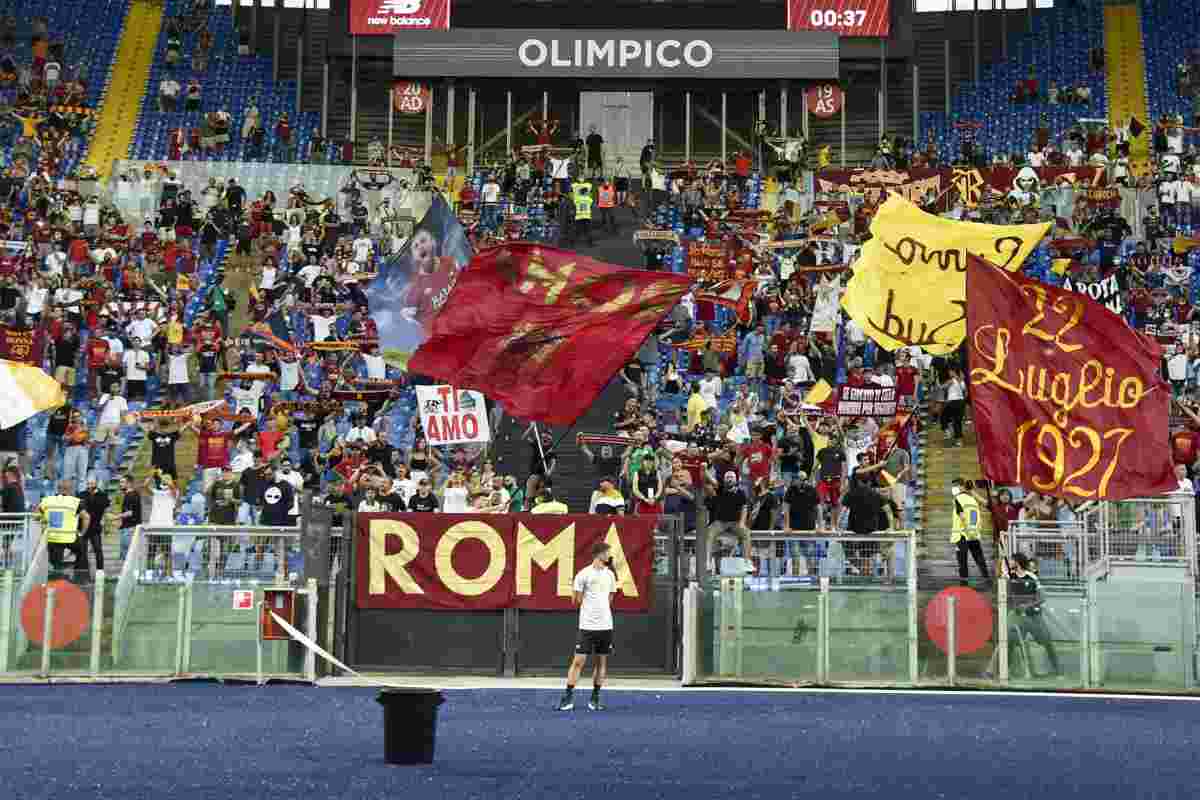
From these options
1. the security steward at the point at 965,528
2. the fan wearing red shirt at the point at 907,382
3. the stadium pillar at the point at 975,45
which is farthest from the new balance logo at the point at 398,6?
the security steward at the point at 965,528

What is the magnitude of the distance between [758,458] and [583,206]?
15.3 m

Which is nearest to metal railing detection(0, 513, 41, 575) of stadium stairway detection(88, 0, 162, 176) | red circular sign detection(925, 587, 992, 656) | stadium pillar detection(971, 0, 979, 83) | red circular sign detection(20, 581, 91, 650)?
red circular sign detection(20, 581, 91, 650)

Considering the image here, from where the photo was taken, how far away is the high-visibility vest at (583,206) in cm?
4569

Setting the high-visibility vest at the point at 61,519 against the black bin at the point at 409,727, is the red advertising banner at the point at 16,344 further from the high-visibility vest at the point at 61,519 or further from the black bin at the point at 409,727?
the black bin at the point at 409,727

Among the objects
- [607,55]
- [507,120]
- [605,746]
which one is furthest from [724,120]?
[605,746]

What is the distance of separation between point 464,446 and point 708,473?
618 cm

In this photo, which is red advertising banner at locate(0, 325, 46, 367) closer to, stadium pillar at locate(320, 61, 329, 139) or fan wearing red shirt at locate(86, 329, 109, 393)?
fan wearing red shirt at locate(86, 329, 109, 393)

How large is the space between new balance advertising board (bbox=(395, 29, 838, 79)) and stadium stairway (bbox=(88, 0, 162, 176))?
7753 millimetres

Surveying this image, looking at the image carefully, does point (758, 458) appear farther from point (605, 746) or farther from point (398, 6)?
point (398, 6)

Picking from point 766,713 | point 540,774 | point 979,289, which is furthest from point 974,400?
point 540,774

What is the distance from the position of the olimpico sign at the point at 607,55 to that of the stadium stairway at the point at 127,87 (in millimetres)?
10971

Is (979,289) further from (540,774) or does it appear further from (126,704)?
(126,704)

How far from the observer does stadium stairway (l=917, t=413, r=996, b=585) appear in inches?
1190

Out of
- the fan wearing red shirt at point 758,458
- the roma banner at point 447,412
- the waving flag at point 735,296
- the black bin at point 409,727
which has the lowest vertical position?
the black bin at point 409,727
